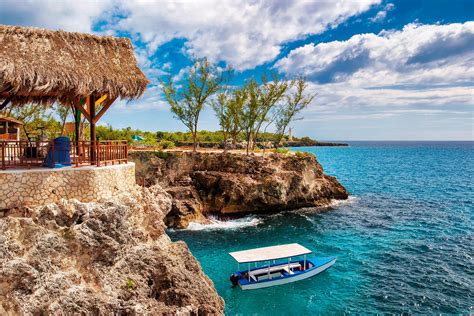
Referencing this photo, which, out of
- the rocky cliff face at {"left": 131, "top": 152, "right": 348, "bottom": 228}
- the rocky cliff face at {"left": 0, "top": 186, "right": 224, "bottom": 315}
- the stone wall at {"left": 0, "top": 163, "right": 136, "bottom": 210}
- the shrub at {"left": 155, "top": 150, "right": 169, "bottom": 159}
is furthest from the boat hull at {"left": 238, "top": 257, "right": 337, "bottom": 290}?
the shrub at {"left": 155, "top": 150, "right": 169, "bottom": 159}

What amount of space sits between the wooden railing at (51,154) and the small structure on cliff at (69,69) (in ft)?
0.57

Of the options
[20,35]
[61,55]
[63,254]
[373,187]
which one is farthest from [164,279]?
[373,187]

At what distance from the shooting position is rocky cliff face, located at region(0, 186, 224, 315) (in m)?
12.9

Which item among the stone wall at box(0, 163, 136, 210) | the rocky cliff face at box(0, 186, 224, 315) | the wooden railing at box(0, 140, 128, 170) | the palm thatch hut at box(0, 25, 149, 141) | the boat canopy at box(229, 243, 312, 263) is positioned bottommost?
the boat canopy at box(229, 243, 312, 263)

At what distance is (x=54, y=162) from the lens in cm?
1616

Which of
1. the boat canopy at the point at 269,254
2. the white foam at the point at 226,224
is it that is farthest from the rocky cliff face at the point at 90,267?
the white foam at the point at 226,224

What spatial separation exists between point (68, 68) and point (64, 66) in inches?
8.7

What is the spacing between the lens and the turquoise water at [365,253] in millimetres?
20703

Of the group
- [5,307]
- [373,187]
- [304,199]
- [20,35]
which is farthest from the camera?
[373,187]

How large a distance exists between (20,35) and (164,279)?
1448 cm

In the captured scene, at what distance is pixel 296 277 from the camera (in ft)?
76.9

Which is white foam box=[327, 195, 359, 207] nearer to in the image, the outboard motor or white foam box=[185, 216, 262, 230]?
white foam box=[185, 216, 262, 230]

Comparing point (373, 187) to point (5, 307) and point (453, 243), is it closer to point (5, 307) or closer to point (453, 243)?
point (453, 243)

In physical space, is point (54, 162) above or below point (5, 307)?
above
